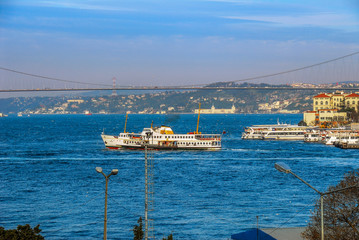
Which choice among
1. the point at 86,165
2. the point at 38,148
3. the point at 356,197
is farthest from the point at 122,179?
the point at 38,148

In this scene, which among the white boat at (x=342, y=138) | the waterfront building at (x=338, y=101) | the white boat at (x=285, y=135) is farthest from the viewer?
the waterfront building at (x=338, y=101)

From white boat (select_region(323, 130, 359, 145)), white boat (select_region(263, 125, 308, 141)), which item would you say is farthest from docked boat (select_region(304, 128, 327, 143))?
white boat (select_region(263, 125, 308, 141))

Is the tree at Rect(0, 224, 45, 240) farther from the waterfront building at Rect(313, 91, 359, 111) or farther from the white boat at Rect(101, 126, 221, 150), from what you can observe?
the waterfront building at Rect(313, 91, 359, 111)

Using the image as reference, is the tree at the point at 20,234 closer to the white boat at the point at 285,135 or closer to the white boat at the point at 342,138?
the white boat at the point at 342,138

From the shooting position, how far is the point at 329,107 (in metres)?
108

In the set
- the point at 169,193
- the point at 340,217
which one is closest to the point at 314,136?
the point at 169,193

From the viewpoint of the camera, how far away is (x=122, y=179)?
123 feet

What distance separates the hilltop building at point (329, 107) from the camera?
331 feet

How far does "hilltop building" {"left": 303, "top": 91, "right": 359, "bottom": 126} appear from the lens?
3969 inches

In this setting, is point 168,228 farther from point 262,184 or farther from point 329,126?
point 329,126

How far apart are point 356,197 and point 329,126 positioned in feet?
252

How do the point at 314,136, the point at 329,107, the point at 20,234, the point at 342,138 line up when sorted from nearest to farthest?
1. the point at 20,234
2. the point at 342,138
3. the point at 314,136
4. the point at 329,107

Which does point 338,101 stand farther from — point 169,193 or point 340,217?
point 340,217

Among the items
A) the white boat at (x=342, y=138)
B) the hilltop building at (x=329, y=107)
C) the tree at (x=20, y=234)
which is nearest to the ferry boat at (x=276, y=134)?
the white boat at (x=342, y=138)
